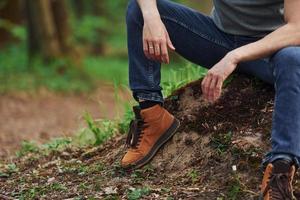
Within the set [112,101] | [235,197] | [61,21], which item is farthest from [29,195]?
[61,21]

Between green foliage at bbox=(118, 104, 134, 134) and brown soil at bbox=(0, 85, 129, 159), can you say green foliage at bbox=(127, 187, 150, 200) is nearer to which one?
green foliage at bbox=(118, 104, 134, 134)

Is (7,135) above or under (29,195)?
under

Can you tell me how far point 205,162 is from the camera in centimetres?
429

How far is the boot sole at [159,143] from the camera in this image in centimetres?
443

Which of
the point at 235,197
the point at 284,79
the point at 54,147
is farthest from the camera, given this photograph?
the point at 54,147

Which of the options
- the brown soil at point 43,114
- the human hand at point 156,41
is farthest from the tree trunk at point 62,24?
the human hand at point 156,41

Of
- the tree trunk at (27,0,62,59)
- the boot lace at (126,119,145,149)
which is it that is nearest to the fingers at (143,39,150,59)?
the boot lace at (126,119,145,149)

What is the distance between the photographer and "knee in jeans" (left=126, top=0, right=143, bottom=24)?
4270mm

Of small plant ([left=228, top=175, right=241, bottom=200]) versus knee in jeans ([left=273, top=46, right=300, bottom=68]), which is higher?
knee in jeans ([left=273, top=46, right=300, bottom=68])

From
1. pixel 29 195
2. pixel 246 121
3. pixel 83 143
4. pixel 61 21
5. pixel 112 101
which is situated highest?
pixel 246 121

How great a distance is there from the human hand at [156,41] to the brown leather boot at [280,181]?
0.90 m

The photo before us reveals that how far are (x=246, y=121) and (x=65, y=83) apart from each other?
29.2 ft

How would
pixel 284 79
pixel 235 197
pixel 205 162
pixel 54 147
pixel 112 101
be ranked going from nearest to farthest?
1. pixel 284 79
2. pixel 235 197
3. pixel 205 162
4. pixel 54 147
5. pixel 112 101

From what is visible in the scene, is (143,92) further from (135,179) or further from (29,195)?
(29,195)
